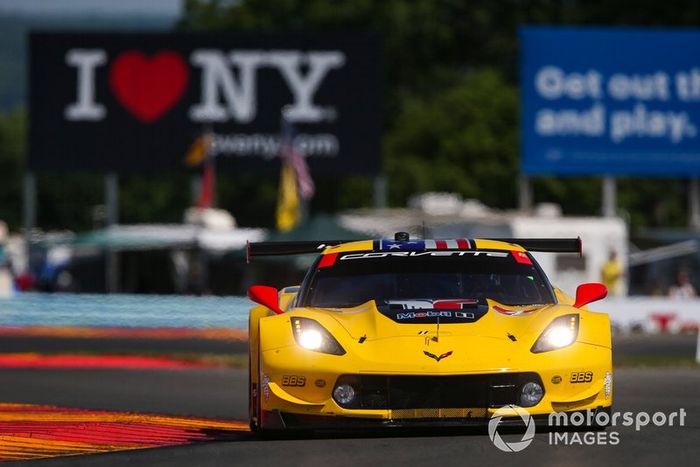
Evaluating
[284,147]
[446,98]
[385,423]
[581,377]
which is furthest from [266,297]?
[446,98]

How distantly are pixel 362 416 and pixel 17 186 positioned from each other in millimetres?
A: 110905

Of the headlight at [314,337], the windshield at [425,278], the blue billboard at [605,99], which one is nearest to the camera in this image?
the headlight at [314,337]

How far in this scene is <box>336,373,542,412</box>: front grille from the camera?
927cm

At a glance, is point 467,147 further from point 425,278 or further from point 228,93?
point 425,278

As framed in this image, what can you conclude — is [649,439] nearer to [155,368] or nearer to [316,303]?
[316,303]

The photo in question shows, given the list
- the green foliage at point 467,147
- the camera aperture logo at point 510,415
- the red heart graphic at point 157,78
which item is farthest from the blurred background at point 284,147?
the green foliage at point 467,147

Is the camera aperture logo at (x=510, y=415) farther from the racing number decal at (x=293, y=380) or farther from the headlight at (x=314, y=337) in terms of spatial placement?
the racing number decal at (x=293, y=380)

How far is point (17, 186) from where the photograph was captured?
118 metres

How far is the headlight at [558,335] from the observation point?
949 cm

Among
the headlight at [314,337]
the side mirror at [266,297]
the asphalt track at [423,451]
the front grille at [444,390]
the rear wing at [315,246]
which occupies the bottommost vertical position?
the asphalt track at [423,451]

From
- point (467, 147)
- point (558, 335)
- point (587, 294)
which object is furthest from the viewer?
point (467, 147)

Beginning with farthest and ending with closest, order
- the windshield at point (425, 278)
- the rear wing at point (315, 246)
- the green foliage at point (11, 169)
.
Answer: the green foliage at point (11, 169)
the rear wing at point (315, 246)
the windshield at point (425, 278)

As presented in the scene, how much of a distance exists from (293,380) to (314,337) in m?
0.28

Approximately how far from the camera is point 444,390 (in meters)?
9.27
